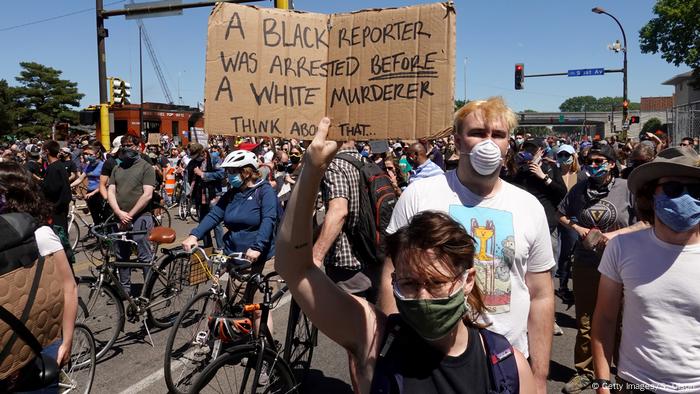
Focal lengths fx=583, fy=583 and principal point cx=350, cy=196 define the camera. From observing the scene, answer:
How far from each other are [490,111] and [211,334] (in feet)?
9.13

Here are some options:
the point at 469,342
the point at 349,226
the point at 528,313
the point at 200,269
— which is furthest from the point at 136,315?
the point at 469,342

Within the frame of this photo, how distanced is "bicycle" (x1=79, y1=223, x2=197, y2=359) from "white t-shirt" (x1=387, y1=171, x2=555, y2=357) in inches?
140

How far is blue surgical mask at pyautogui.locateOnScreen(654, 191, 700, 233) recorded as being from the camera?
2.48 m

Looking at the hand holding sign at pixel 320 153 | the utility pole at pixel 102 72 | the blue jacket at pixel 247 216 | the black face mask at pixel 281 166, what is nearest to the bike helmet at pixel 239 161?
the blue jacket at pixel 247 216

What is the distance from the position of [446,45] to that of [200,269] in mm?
3444

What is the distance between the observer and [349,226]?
13.0ft

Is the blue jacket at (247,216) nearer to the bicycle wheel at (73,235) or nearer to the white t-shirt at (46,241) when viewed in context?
the white t-shirt at (46,241)

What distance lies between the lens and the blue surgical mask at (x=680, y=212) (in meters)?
2.48

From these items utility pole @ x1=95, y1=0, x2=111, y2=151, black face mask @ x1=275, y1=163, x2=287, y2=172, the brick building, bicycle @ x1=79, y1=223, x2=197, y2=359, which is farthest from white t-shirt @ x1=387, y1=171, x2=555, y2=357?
the brick building

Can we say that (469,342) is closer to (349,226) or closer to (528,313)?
(528,313)

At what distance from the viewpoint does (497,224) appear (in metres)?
2.39

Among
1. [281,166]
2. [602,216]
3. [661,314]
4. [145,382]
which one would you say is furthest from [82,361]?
[281,166]

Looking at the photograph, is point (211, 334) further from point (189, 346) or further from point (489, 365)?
point (489, 365)

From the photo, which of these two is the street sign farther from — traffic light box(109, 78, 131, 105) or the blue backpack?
the blue backpack
